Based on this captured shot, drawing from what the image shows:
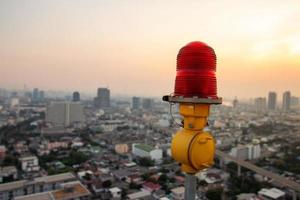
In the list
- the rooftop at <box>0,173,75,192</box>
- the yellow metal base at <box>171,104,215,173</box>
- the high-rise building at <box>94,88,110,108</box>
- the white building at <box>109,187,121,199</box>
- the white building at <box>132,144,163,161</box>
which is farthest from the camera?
the high-rise building at <box>94,88,110,108</box>

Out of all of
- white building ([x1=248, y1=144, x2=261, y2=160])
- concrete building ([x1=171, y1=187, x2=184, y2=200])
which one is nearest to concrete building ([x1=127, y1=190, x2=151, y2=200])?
concrete building ([x1=171, y1=187, x2=184, y2=200])

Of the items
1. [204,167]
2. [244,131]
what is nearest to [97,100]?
[244,131]

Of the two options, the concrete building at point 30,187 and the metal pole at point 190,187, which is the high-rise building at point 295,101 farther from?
the metal pole at point 190,187

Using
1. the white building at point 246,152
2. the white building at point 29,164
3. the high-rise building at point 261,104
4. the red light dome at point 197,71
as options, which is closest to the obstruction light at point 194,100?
the red light dome at point 197,71

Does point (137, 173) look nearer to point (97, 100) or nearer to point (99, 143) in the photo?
point (99, 143)

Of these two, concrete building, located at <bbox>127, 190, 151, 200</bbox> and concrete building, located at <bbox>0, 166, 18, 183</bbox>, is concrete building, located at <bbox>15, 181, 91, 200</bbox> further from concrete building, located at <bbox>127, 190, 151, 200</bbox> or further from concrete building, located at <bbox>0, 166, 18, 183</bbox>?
concrete building, located at <bbox>0, 166, 18, 183</bbox>

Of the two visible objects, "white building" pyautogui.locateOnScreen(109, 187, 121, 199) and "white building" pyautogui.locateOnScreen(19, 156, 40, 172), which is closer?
"white building" pyautogui.locateOnScreen(109, 187, 121, 199)
